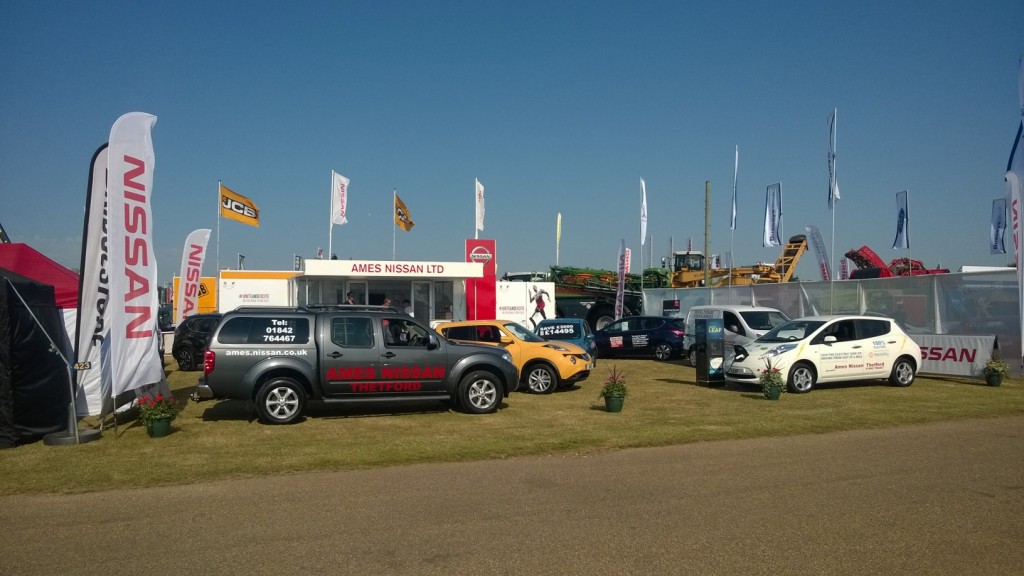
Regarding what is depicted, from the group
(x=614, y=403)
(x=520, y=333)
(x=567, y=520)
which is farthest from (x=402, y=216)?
(x=567, y=520)

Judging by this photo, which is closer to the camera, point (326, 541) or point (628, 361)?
point (326, 541)

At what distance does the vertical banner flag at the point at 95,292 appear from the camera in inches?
402

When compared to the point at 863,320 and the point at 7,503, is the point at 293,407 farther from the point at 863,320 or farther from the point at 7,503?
the point at 863,320

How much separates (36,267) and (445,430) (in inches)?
380

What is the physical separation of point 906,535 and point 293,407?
28.5 ft

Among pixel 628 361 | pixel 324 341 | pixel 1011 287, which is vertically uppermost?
pixel 1011 287

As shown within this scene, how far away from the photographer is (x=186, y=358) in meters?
20.0

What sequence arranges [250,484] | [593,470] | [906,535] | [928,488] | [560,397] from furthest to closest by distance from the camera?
[560,397] → [593,470] → [250,484] → [928,488] → [906,535]

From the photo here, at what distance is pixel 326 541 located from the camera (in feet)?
17.6

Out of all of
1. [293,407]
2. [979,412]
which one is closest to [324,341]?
[293,407]

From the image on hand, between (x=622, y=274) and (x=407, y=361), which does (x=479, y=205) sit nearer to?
(x=622, y=274)

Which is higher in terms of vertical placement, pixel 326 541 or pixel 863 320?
pixel 863 320

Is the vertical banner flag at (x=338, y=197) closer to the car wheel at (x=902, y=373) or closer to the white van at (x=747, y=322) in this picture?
the white van at (x=747, y=322)

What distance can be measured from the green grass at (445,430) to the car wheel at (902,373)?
11.0 inches
